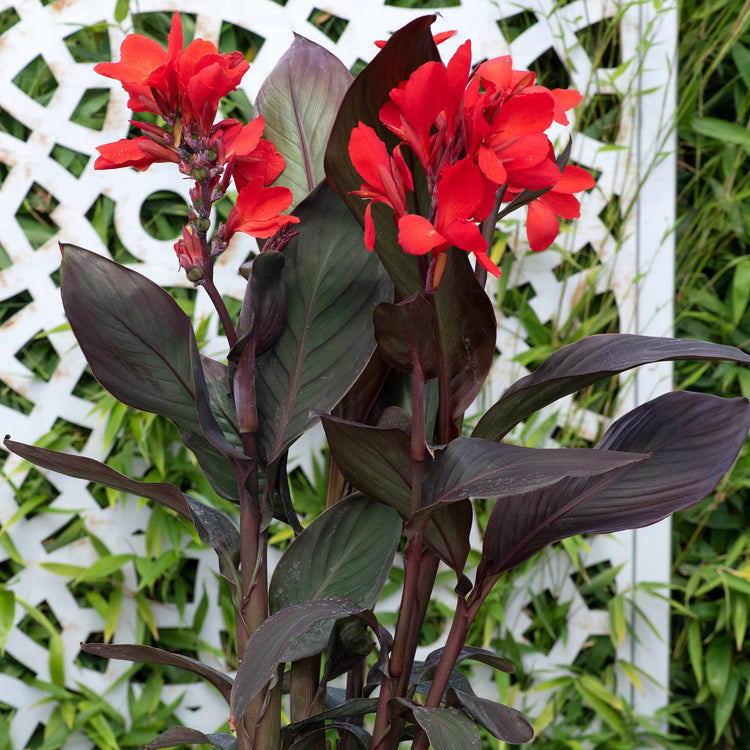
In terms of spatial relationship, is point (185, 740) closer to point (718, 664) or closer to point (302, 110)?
point (302, 110)

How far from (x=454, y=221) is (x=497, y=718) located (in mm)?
342

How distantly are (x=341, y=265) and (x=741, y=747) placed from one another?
1.02m

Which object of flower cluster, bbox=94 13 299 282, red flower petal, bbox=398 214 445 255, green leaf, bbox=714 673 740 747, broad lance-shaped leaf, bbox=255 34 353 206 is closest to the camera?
red flower petal, bbox=398 214 445 255

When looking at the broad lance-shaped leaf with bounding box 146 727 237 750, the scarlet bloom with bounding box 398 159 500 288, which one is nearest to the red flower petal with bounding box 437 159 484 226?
the scarlet bloom with bounding box 398 159 500 288

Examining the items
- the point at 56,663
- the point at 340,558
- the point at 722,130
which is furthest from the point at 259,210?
the point at 722,130

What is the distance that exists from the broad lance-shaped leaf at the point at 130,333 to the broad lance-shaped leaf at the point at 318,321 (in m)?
0.06

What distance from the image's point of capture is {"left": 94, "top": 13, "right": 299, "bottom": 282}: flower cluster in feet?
1.64

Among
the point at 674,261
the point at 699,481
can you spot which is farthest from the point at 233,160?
the point at 674,261

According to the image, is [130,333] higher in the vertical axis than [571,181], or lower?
lower

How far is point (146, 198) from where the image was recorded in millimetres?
1000

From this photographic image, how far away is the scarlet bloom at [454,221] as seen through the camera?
0.40 m

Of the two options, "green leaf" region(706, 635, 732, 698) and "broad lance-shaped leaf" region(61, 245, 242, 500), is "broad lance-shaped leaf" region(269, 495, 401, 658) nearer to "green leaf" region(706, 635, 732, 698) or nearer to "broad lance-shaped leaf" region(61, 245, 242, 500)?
"broad lance-shaped leaf" region(61, 245, 242, 500)

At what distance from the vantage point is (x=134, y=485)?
1.74 ft

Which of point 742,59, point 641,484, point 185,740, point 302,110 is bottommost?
point 185,740
